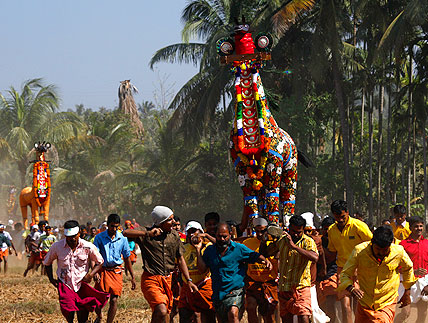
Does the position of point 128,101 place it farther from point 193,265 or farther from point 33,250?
point 193,265

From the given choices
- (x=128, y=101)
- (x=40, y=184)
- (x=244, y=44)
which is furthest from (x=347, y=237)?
(x=128, y=101)

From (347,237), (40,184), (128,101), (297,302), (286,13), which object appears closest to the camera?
(297,302)

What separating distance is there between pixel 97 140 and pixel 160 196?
734 cm

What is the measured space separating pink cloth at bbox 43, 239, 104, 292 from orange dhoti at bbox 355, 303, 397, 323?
3.22m

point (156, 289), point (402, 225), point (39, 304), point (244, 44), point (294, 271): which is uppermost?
point (244, 44)

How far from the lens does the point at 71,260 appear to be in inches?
352

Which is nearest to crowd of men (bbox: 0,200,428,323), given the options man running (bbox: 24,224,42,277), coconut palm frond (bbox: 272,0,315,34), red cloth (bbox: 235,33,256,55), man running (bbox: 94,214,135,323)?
man running (bbox: 94,214,135,323)

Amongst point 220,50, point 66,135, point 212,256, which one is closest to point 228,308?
point 212,256

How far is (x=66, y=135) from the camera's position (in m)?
38.6

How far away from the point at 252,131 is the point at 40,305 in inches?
214

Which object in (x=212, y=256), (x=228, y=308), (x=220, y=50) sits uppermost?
(x=220, y=50)

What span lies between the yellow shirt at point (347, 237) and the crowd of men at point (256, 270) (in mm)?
12

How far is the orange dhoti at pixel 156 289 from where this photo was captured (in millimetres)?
8406

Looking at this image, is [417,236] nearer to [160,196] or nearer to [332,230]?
[332,230]
